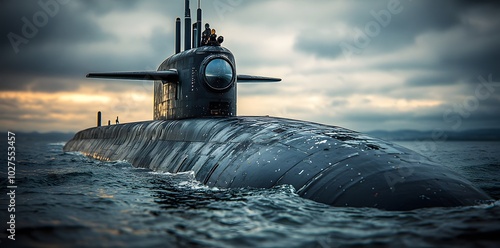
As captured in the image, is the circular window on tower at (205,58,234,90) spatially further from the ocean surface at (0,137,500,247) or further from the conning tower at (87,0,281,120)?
the ocean surface at (0,137,500,247)

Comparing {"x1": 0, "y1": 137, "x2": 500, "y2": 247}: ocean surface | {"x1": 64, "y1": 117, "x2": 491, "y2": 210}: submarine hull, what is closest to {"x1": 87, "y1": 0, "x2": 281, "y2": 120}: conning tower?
{"x1": 64, "y1": 117, "x2": 491, "y2": 210}: submarine hull

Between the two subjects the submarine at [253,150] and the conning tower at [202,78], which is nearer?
the submarine at [253,150]

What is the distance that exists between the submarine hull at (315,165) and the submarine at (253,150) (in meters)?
0.01

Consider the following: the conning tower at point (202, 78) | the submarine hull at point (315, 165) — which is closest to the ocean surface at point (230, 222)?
the submarine hull at point (315, 165)

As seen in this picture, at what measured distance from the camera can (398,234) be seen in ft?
13.9

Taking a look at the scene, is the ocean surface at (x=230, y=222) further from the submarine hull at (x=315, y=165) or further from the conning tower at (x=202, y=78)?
the conning tower at (x=202, y=78)

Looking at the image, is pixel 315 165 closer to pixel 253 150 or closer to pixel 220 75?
pixel 253 150

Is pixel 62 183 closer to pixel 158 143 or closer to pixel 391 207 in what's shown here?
pixel 158 143

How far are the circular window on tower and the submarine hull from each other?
1.41 metres

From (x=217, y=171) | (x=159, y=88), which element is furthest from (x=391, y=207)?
(x=159, y=88)

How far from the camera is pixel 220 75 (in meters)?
12.2

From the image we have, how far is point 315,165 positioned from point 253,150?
5.30 feet

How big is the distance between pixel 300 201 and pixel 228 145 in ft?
10.8

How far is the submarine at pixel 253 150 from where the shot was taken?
5656mm
